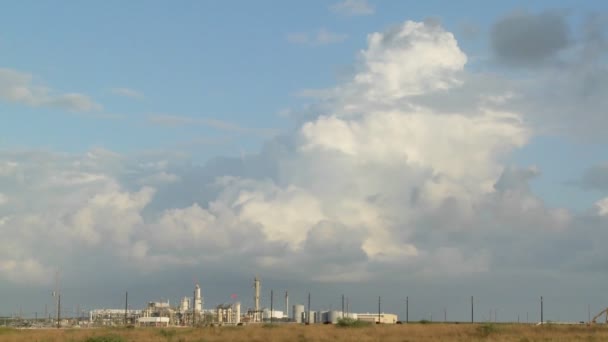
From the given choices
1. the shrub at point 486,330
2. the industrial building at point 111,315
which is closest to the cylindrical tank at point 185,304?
the industrial building at point 111,315

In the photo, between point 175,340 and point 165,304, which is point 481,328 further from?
point 165,304

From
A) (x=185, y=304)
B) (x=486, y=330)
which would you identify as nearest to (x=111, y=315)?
(x=185, y=304)

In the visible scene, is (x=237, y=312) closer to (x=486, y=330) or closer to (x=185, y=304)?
(x=185, y=304)

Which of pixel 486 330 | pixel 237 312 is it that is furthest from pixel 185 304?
pixel 486 330

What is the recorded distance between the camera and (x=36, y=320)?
185 metres

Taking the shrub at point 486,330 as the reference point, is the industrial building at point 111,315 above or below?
below

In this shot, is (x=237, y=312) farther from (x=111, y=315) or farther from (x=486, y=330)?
(x=486, y=330)

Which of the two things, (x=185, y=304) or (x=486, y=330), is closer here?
(x=486, y=330)

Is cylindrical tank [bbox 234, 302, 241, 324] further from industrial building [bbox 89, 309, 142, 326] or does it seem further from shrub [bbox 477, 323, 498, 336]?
shrub [bbox 477, 323, 498, 336]

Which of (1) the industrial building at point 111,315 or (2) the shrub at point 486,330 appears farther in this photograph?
(1) the industrial building at point 111,315

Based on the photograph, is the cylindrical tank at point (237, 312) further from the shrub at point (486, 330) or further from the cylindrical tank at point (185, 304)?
the shrub at point (486, 330)

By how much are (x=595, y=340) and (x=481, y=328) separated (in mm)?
20605

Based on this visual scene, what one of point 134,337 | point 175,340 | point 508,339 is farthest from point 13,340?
point 508,339

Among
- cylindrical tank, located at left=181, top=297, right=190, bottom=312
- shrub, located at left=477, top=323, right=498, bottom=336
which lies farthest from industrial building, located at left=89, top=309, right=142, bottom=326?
shrub, located at left=477, top=323, right=498, bottom=336
